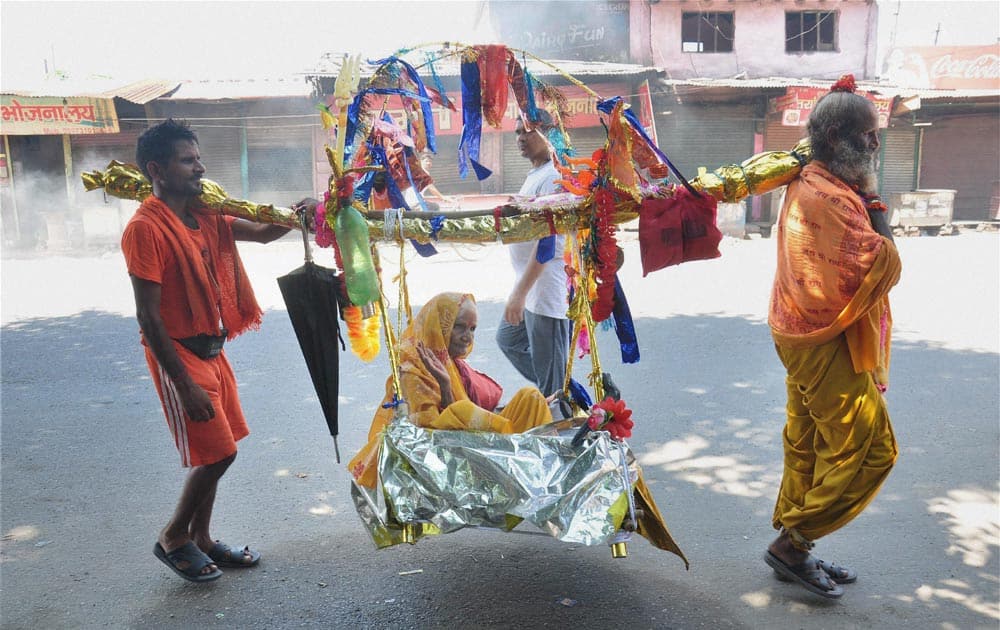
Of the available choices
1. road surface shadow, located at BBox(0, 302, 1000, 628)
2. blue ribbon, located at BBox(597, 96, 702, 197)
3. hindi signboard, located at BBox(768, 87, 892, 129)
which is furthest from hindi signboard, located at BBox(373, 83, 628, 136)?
blue ribbon, located at BBox(597, 96, 702, 197)

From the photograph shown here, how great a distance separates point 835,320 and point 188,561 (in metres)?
2.63

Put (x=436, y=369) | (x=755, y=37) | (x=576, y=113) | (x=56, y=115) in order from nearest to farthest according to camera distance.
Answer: (x=436, y=369) < (x=56, y=115) < (x=576, y=113) < (x=755, y=37)

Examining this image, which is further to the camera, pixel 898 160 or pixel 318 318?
pixel 898 160

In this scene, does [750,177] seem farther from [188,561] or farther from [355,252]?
[188,561]

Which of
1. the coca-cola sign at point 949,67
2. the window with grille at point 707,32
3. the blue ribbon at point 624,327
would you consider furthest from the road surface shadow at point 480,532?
the coca-cola sign at point 949,67

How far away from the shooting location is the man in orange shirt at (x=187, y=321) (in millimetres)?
2898

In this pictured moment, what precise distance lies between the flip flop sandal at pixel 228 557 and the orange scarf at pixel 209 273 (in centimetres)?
88

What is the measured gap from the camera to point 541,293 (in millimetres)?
3717

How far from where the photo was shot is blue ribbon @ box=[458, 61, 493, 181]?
318cm

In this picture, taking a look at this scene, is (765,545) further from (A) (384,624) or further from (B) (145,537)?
(B) (145,537)

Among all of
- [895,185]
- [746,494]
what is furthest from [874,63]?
[746,494]

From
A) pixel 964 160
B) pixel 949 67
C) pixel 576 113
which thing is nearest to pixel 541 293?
pixel 576 113

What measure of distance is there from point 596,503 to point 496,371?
341 centimetres

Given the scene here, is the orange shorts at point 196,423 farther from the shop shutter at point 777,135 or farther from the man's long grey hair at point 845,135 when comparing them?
the shop shutter at point 777,135
